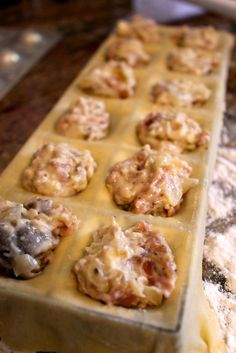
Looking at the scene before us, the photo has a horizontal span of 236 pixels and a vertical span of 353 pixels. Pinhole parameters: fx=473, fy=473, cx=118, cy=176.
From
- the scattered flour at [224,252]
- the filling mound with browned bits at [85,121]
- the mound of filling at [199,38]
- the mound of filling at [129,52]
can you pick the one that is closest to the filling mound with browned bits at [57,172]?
Answer: the filling mound with browned bits at [85,121]

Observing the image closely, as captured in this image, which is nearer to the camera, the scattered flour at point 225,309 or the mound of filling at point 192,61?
the scattered flour at point 225,309

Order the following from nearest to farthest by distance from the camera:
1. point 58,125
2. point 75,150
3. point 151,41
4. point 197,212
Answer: point 197,212, point 75,150, point 58,125, point 151,41

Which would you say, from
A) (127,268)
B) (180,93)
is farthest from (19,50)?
(127,268)

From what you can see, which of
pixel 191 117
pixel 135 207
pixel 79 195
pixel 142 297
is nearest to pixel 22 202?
pixel 79 195

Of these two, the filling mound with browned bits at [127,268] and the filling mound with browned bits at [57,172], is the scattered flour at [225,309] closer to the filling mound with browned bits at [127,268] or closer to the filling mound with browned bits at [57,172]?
the filling mound with browned bits at [127,268]

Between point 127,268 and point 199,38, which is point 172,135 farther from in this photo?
point 199,38

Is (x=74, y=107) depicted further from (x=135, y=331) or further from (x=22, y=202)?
(x=135, y=331)
